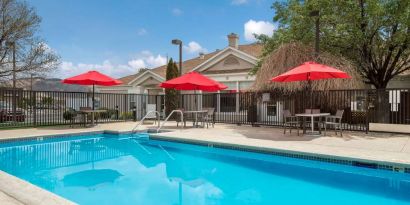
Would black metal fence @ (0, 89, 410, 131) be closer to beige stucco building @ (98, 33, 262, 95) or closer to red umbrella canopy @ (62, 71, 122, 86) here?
red umbrella canopy @ (62, 71, 122, 86)

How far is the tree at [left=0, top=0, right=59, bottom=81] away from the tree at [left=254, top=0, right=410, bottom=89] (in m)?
14.3

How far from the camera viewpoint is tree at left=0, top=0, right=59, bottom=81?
18781 millimetres

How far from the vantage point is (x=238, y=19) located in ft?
74.9

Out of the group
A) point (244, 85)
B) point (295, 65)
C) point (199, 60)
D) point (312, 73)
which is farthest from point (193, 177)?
point (199, 60)

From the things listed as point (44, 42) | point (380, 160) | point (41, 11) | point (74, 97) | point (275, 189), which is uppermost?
point (41, 11)

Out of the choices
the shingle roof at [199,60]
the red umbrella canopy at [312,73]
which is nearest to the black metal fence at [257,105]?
the red umbrella canopy at [312,73]

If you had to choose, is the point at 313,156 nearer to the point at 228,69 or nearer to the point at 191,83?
the point at 191,83

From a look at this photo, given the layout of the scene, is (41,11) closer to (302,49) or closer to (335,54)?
(302,49)

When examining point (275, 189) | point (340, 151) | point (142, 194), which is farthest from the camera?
point (340, 151)

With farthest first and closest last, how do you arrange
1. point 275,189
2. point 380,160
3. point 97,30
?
point 97,30
point 380,160
point 275,189

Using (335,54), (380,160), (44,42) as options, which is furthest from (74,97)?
(380,160)

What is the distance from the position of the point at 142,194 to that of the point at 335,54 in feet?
38.1

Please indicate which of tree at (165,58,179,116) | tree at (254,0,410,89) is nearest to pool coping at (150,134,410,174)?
tree at (254,0,410,89)

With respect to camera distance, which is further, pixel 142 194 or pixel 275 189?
pixel 275 189
